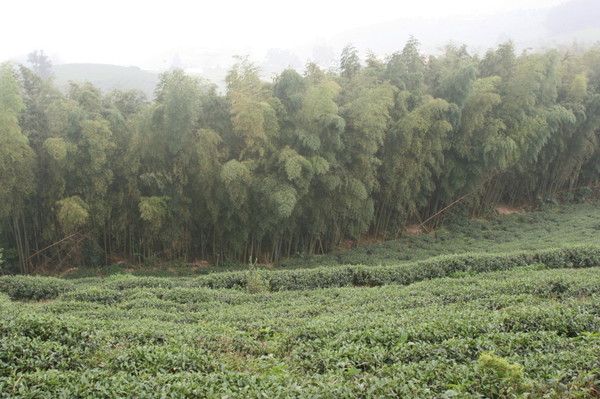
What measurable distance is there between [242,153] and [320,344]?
8.18 meters

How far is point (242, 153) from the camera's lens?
12.0 meters

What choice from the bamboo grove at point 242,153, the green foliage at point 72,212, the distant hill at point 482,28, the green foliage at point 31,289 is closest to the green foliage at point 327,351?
the green foliage at point 31,289

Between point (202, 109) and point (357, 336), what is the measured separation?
29.2ft

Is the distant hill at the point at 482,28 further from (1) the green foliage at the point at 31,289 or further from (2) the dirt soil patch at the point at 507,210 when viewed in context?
(1) the green foliage at the point at 31,289

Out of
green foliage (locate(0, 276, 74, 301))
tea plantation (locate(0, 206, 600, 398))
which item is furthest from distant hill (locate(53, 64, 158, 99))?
tea plantation (locate(0, 206, 600, 398))

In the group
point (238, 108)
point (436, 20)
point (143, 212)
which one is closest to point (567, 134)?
point (238, 108)

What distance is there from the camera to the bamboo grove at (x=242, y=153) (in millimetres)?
11242

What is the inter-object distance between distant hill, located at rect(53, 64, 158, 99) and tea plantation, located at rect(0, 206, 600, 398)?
47.1 meters

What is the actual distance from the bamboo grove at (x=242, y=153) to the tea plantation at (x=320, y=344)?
453 centimetres

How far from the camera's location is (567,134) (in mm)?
18391

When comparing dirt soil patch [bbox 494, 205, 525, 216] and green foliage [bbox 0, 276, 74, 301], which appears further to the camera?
dirt soil patch [bbox 494, 205, 525, 216]

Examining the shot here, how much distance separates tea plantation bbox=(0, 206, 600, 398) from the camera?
3146 mm

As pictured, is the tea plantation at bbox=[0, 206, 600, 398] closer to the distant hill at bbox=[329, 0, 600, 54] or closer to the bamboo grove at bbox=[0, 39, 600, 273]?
the bamboo grove at bbox=[0, 39, 600, 273]

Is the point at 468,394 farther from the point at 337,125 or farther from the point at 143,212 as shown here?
the point at 143,212
